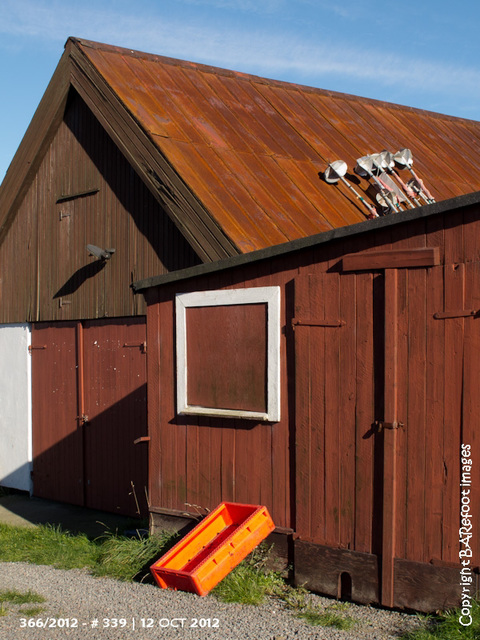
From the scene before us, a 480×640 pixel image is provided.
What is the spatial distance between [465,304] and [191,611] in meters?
2.79

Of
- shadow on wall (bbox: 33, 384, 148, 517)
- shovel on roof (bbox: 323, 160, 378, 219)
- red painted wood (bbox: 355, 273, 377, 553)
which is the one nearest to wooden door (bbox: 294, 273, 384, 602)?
red painted wood (bbox: 355, 273, 377, 553)

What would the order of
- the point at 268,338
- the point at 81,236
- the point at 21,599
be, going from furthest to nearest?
the point at 81,236, the point at 268,338, the point at 21,599

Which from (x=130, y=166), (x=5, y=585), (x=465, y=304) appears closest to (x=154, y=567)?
(x=5, y=585)

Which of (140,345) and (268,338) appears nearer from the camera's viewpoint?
(268,338)

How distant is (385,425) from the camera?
541 centimetres

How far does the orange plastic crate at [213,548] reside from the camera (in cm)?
571

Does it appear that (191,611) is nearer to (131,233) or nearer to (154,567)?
(154,567)

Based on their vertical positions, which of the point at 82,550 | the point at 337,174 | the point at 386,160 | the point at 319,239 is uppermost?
the point at 386,160

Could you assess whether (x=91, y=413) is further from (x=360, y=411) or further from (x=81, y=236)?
(x=360, y=411)

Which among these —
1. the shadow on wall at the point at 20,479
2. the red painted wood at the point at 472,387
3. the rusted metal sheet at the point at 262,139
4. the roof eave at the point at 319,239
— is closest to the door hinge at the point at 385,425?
the red painted wood at the point at 472,387

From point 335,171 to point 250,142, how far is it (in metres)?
1.12

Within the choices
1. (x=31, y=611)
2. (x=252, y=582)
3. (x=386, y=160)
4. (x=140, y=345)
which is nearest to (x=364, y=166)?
(x=386, y=160)

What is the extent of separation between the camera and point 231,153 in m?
9.49

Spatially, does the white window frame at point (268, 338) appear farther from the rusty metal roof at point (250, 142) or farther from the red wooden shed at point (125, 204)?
the rusty metal roof at point (250, 142)
